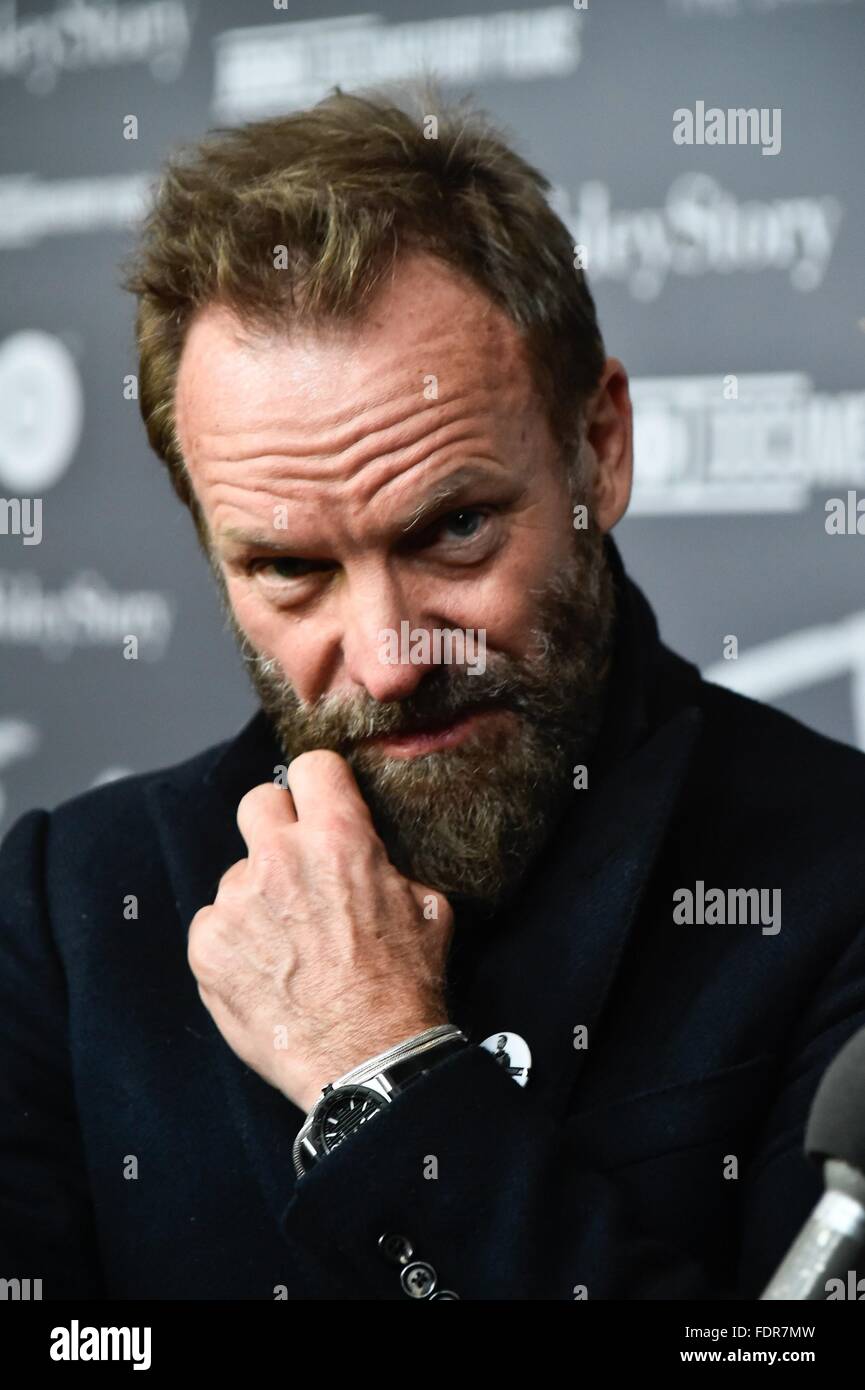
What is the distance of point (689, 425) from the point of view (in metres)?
2.55

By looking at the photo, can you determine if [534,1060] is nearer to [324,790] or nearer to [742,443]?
[324,790]

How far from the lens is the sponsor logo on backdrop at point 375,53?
268cm

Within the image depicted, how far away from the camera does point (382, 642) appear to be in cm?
151

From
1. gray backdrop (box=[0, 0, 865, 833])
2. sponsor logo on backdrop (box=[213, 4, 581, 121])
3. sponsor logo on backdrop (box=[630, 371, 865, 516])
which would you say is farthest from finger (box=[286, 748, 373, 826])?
sponsor logo on backdrop (box=[213, 4, 581, 121])

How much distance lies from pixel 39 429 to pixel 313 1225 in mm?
2139

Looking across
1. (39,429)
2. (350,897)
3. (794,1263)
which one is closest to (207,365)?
(350,897)

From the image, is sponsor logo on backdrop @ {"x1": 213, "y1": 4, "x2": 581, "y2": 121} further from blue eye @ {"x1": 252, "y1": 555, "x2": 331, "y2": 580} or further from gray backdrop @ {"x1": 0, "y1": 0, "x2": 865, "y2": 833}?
blue eye @ {"x1": 252, "y1": 555, "x2": 331, "y2": 580}

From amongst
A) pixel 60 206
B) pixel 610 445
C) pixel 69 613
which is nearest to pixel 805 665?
pixel 610 445

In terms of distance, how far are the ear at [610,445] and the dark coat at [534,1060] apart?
0.25 ft

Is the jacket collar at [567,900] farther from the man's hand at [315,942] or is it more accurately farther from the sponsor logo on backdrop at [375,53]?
the sponsor logo on backdrop at [375,53]

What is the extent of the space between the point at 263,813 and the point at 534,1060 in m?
0.32

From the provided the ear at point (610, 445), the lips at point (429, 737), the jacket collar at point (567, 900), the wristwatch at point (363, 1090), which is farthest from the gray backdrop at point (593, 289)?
the wristwatch at point (363, 1090)

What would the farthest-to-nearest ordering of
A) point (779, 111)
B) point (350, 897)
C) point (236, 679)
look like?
point (236, 679) < point (779, 111) < point (350, 897)

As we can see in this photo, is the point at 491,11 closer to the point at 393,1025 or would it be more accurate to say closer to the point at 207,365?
the point at 207,365
